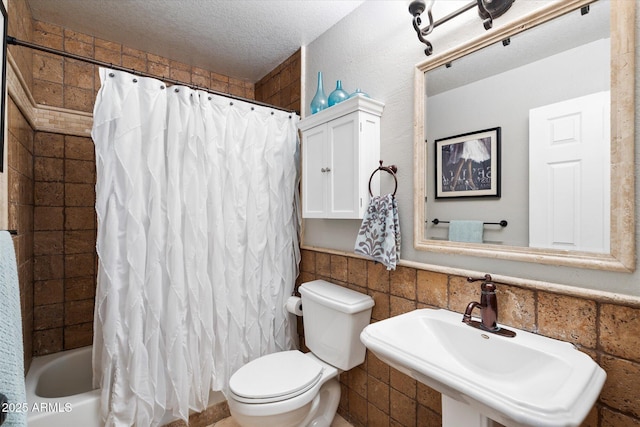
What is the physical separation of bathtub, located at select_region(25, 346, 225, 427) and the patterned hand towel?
1.32 meters

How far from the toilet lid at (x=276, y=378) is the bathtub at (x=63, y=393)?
54 centimetres

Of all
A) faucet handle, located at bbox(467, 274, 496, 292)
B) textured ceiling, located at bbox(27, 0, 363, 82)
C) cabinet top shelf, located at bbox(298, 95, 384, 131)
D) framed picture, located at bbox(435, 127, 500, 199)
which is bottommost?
faucet handle, located at bbox(467, 274, 496, 292)

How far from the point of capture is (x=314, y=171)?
5.92 feet

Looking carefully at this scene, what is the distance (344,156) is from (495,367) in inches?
44.0

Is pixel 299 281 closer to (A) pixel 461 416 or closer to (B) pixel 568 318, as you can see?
(A) pixel 461 416

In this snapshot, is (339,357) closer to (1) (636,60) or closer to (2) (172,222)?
(2) (172,222)

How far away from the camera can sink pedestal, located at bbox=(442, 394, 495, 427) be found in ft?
2.99

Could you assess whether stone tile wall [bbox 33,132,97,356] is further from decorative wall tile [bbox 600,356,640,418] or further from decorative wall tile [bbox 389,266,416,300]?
decorative wall tile [bbox 600,356,640,418]

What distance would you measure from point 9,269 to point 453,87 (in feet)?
5.41

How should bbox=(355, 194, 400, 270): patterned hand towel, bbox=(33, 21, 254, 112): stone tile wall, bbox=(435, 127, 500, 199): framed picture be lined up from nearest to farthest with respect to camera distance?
bbox=(435, 127, 500, 199): framed picture, bbox=(355, 194, 400, 270): patterned hand towel, bbox=(33, 21, 254, 112): stone tile wall

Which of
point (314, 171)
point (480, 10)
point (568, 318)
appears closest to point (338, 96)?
point (314, 171)

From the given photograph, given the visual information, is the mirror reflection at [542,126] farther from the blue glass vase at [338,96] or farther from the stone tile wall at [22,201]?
the stone tile wall at [22,201]

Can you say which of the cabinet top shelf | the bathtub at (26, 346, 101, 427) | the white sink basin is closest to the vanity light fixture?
the cabinet top shelf

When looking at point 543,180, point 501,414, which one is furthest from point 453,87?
point 501,414
